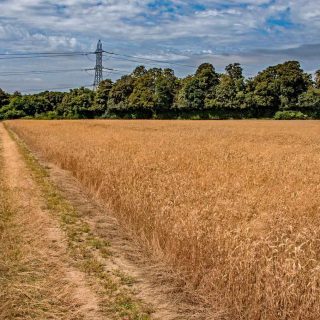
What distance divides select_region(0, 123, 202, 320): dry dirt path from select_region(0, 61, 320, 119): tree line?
83.1 metres

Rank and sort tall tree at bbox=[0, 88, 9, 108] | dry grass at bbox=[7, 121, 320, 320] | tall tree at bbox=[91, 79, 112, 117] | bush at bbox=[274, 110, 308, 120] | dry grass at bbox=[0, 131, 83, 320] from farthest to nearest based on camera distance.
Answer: tall tree at bbox=[0, 88, 9, 108] < tall tree at bbox=[91, 79, 112, 117] < bush at bbox=[274, 110, 308, 120] < dry grass at bbox=[0, 131, 83, 320] < dry grass at bbox=[7, 121, 320, 320]

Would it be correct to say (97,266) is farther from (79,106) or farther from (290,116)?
(79,106)

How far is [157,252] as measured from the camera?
7.66 metres

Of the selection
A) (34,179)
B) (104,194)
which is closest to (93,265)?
(104,194)

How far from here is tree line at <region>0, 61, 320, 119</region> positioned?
91.6 metres

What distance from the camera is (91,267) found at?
710 cm

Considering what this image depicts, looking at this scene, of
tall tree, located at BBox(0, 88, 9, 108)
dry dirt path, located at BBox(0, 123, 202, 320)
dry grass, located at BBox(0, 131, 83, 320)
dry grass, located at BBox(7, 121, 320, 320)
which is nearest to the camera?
dry grass, located at BBox(7, 121, 320, 320)

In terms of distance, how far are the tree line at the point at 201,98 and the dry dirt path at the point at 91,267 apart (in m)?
83.1

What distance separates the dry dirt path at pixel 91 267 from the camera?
18.7ft

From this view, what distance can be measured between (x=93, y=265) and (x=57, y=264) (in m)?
0.58

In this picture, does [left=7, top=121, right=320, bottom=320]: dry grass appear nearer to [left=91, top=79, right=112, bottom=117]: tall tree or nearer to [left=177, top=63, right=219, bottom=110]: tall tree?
[left=177, top=63, right=219, bottom=110]: tall tree

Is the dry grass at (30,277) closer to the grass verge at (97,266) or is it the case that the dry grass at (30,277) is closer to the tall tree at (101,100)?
the grass verge at (97,266)

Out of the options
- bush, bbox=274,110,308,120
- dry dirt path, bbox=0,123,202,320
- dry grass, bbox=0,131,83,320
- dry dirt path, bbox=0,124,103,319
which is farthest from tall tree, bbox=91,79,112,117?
dry grass, bbox=0,131,83,320

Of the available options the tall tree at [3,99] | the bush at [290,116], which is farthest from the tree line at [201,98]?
the tall tree at [3,99]
